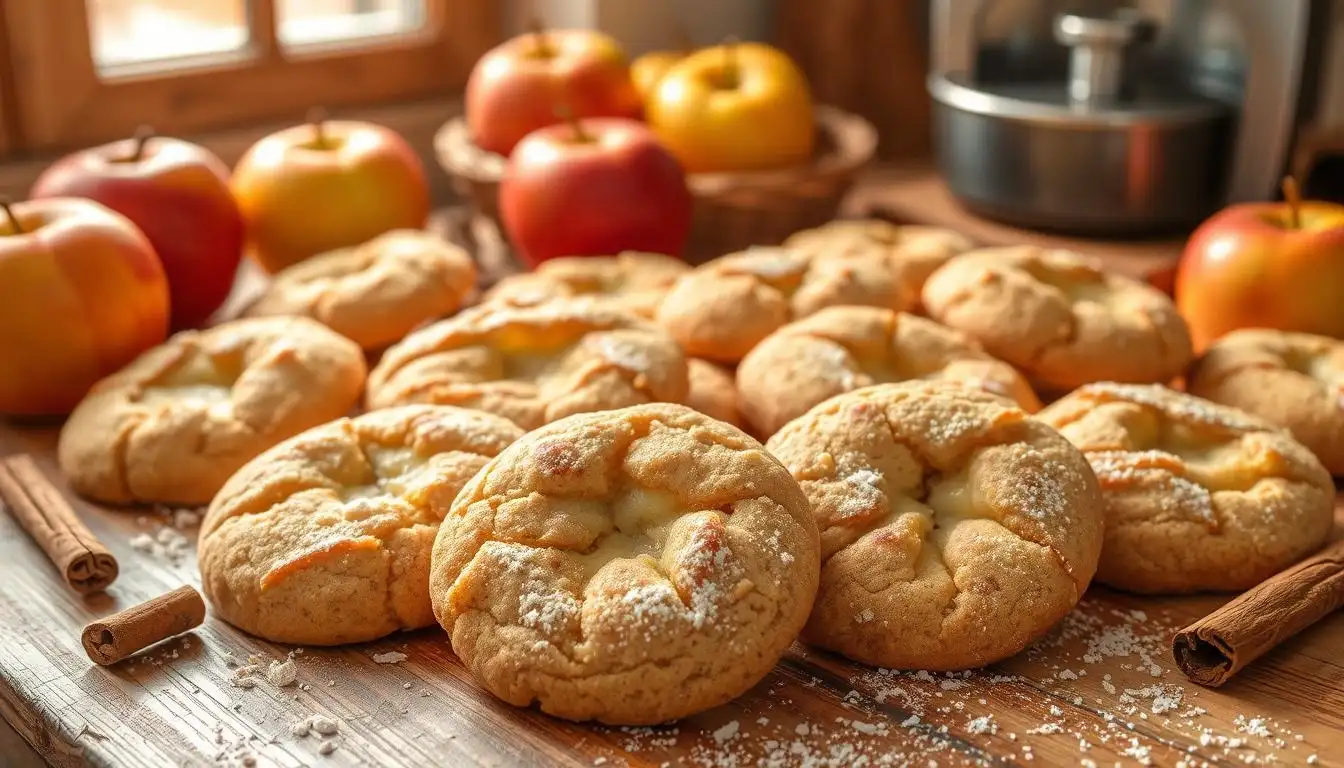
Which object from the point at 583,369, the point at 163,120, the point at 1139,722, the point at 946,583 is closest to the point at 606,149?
the point at 583,369

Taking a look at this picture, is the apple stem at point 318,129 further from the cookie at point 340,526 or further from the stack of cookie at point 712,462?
the cookie at point 340,526

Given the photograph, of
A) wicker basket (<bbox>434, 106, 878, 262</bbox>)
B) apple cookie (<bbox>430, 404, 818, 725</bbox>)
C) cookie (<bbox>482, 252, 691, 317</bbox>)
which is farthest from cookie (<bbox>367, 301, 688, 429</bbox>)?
wicker basket (<bbox>434, 106, 878, 262</bbox>)

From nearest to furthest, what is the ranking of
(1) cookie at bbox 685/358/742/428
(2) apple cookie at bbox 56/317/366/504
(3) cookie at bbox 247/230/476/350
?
(2) apple cookie at bbox 56/317/366/504
(1) cookie at bbox 685/358/742/428
(3) cookie at bbox 247/230/476/350

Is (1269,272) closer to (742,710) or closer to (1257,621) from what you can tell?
(1257,621)

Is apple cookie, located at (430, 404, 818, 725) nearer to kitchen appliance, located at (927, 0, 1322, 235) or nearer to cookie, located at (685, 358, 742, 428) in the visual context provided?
cookie, located at (685, 358, 742, 428)

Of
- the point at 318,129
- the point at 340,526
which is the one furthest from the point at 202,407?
the point at 318,129

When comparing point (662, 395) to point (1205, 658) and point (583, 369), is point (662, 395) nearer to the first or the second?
point (583, 369)
